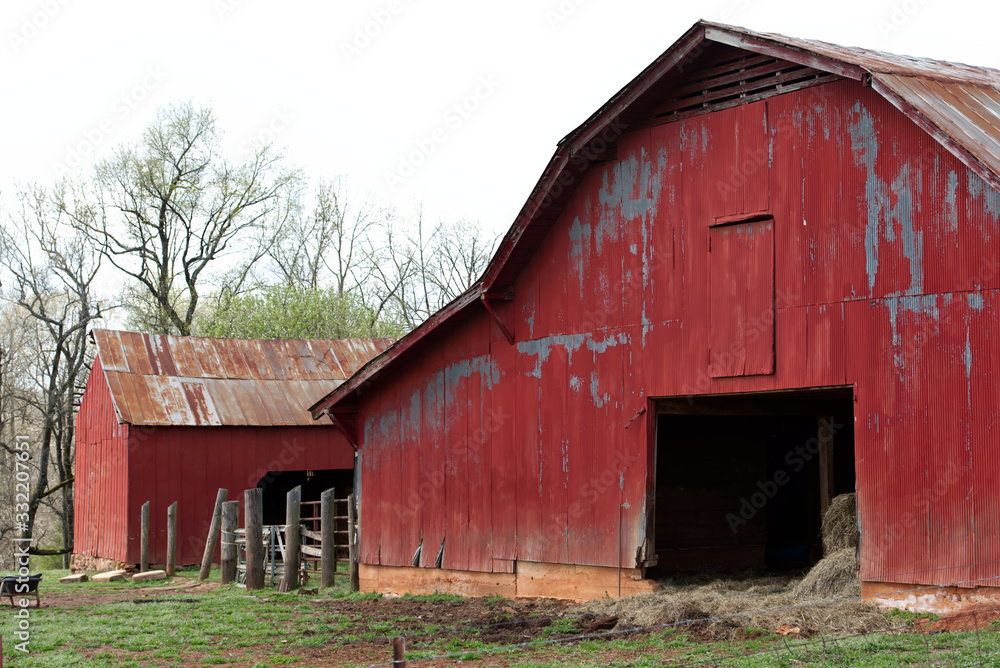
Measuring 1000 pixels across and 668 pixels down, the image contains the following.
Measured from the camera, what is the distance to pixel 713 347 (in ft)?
41.9

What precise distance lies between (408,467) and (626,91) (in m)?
7.37

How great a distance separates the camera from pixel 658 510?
1738cm

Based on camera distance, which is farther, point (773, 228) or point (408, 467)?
point (408, 467)

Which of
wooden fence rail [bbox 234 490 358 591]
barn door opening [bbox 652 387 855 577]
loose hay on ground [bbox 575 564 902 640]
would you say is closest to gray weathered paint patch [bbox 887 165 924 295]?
loose hay on ground [bbox 575 564 902 640]

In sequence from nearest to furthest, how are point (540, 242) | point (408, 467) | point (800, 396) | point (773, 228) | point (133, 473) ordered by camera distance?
point (773, 228)
point (800, 396)
point (540, 242)
point (408, 467)
point (133, 473)

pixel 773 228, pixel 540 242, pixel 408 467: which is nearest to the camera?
pixel 773 228

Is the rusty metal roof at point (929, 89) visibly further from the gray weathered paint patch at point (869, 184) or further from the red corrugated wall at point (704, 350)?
the gray weathered paint patch at point (869, 184)

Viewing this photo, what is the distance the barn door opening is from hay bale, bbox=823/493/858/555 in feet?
12.4

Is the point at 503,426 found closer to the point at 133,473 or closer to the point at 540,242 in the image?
the point at 540,242

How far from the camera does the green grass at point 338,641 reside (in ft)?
30.0

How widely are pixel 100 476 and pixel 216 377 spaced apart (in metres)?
3.88

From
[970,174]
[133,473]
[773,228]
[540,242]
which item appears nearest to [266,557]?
[133,473]

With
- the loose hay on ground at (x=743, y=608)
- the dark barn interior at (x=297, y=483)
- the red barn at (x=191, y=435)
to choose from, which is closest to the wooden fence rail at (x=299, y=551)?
the red barn at (x=191, y=435)

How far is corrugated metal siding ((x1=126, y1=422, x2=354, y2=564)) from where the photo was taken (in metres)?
24.3
